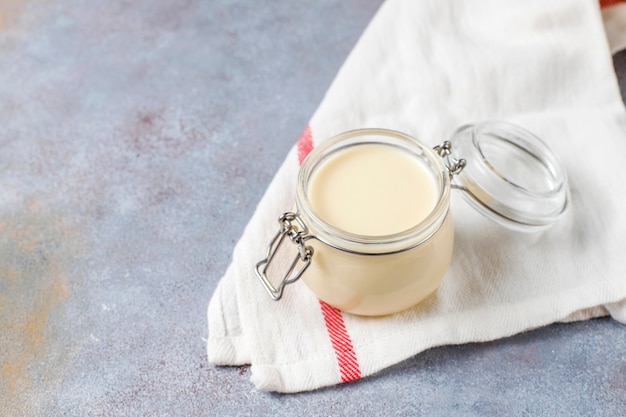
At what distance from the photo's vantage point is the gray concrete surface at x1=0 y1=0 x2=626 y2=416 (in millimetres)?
742

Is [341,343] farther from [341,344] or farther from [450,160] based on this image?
[450,160]

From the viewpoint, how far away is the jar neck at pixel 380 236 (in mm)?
669

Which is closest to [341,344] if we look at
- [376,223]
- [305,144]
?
[376,223]

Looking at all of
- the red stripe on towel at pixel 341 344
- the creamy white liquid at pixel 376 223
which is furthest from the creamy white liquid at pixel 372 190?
the red stripe on towel at pixel 341 344

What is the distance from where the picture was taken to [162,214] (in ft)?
2.95

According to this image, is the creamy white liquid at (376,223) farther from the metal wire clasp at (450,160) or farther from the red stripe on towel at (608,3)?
the red stripe on towel at (608,3)

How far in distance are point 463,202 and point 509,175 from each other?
0.06 m

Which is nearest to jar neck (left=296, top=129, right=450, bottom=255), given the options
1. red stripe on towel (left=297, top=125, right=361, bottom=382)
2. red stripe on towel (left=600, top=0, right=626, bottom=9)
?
red stripe on towel (left=297, top=125, right=361, bottom=382)

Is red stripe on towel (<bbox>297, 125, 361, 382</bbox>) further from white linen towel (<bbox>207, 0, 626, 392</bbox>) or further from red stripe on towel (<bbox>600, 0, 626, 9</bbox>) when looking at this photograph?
red stripe on towel (<bbox>600, 0, 626, 9</bbox>)

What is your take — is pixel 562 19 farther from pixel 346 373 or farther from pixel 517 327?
pixel 346 373

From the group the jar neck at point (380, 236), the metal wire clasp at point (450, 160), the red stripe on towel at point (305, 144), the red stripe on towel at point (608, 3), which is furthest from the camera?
the red stripe on towel at point (608, 3)

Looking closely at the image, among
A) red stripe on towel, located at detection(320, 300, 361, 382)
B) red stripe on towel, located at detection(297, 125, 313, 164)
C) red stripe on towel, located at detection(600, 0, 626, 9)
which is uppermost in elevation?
red stripe on towel, located at detection(600, 0, 626, 9)

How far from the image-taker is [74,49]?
1.12 metres

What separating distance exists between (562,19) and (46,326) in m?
0.78
